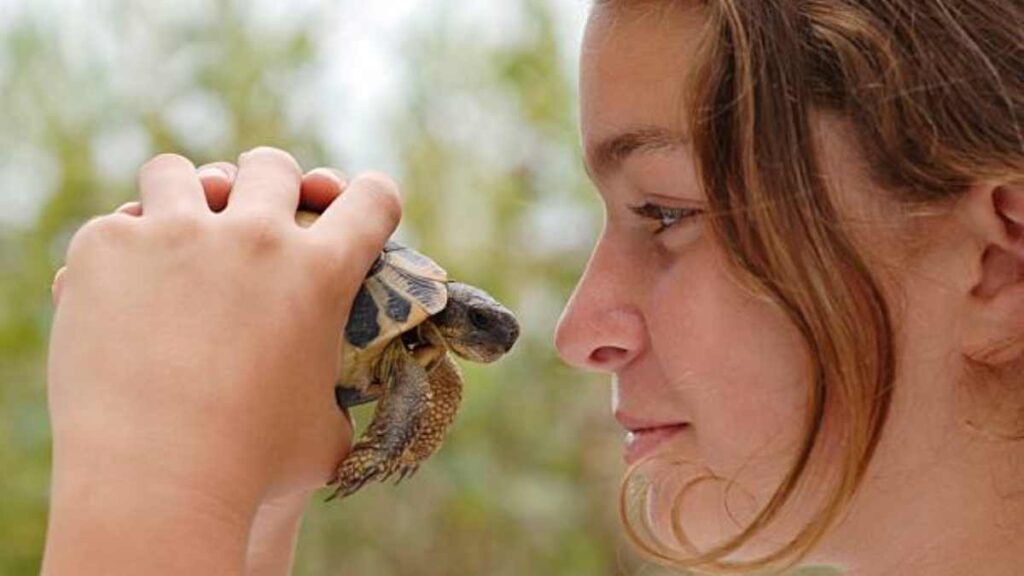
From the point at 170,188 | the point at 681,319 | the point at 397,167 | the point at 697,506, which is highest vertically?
the point at 170,188

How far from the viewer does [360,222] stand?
2.47 ft

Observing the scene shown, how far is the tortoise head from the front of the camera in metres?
0.77

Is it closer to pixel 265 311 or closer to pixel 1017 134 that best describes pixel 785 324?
pixel 1017 134

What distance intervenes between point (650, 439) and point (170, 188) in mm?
262

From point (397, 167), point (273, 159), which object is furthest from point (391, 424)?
point (397, 167)

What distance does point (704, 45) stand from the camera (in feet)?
2.67

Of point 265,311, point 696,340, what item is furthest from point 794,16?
point 265,311

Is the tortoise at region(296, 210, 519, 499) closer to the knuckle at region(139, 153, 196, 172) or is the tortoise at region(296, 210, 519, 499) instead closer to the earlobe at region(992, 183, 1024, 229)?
the knuckle at region(139, 153, 196, 172)

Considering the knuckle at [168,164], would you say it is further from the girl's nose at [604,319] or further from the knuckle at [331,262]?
the girl's nose at [604,319]

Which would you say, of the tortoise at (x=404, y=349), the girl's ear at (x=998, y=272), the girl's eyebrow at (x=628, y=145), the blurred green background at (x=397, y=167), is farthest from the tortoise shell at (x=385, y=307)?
the blurred green background at (x=397, y=167)

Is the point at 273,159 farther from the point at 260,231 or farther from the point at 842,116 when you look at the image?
the point at 842,116

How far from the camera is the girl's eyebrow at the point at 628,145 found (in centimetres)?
81

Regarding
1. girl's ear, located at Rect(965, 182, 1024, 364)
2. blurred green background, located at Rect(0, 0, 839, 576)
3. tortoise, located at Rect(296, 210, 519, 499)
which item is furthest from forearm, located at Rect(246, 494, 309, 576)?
blurred green background, located at Rect(0, 0, 839, 576)

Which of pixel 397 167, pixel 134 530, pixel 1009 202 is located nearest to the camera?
pixel 134 530
